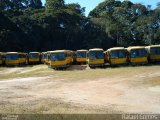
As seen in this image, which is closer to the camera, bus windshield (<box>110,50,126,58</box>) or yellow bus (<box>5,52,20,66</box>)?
bus windshield (<box>110,50,126,58</box>)

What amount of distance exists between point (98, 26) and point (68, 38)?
26.6 ft

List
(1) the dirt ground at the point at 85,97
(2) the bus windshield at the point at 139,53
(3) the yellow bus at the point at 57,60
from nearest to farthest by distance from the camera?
(1) the dirt ground at the point at 85,97
(2) the bus windshield at the point at 139,53
(3) the yellow bus at the point at 57,60

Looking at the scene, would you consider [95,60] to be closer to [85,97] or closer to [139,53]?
[139,53]

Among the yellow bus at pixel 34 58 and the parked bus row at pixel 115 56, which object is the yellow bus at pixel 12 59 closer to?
the yellow bus at pixel 34 58

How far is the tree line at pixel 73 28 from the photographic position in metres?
72.9

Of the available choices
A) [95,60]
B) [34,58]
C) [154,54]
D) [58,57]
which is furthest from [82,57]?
[34,58]

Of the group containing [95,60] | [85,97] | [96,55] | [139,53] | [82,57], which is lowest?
[85,97]

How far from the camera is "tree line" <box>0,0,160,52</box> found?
7288 cm

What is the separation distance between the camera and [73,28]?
79.1 m

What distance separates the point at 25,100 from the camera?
740 inches

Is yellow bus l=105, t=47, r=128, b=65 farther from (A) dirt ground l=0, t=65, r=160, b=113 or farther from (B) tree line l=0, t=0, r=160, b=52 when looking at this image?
(B) tree line l=0, t=0, r=160, b=52

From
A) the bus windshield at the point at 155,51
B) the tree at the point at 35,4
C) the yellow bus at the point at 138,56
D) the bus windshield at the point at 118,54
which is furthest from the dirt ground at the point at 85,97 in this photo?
the tree at the point at 35,4

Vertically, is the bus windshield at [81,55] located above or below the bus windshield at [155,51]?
below

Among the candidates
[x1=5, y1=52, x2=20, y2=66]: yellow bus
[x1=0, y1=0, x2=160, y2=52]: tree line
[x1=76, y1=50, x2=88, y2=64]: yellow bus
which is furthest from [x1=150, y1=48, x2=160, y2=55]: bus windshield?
[x1=0, y1=0, x2=160, y2=52]: tree line
